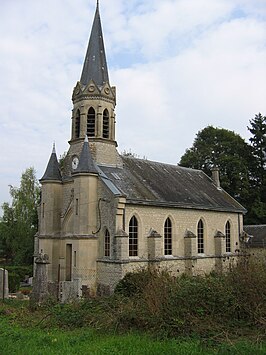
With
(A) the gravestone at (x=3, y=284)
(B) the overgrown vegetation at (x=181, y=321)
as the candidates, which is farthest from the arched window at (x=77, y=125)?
(B) the overgrown vegetation at (x=181, y=321)

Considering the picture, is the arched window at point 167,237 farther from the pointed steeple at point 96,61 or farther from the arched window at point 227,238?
the pointed steeple at point 96,61

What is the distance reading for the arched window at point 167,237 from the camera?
2620 centimetres

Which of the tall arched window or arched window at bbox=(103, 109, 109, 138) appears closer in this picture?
arched window at bbox=(103, 109, 109, 138)

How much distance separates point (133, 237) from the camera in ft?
79.1

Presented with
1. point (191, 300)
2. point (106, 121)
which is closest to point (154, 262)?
point (106, 121)

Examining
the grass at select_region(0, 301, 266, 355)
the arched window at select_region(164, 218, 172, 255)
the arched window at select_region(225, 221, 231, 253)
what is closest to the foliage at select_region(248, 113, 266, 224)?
the arched window at select_region(225, 221, 231, 253)

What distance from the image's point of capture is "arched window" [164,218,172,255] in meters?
26.2

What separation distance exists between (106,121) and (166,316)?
59.1 ft

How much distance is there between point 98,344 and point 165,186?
1884cm

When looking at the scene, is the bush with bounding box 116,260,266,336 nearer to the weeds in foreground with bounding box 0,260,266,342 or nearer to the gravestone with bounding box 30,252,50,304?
the weeds in foreground with bounding box 0,260,266,342

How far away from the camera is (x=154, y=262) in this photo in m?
24.0

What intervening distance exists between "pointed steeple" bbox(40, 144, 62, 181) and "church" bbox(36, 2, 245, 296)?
0.22ft

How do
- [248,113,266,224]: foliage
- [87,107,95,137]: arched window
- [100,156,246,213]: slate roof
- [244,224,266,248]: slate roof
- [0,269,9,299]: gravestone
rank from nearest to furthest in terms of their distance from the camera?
1. [0,269,9,299]: gravestone
2. [100,156,246,213]: slate roof
3. [87,107,95,137]: arched window
4. [244,224,266,248]: slate roof
5. [248,113,266,224]: foliage

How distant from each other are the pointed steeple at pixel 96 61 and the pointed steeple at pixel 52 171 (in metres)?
5.82
